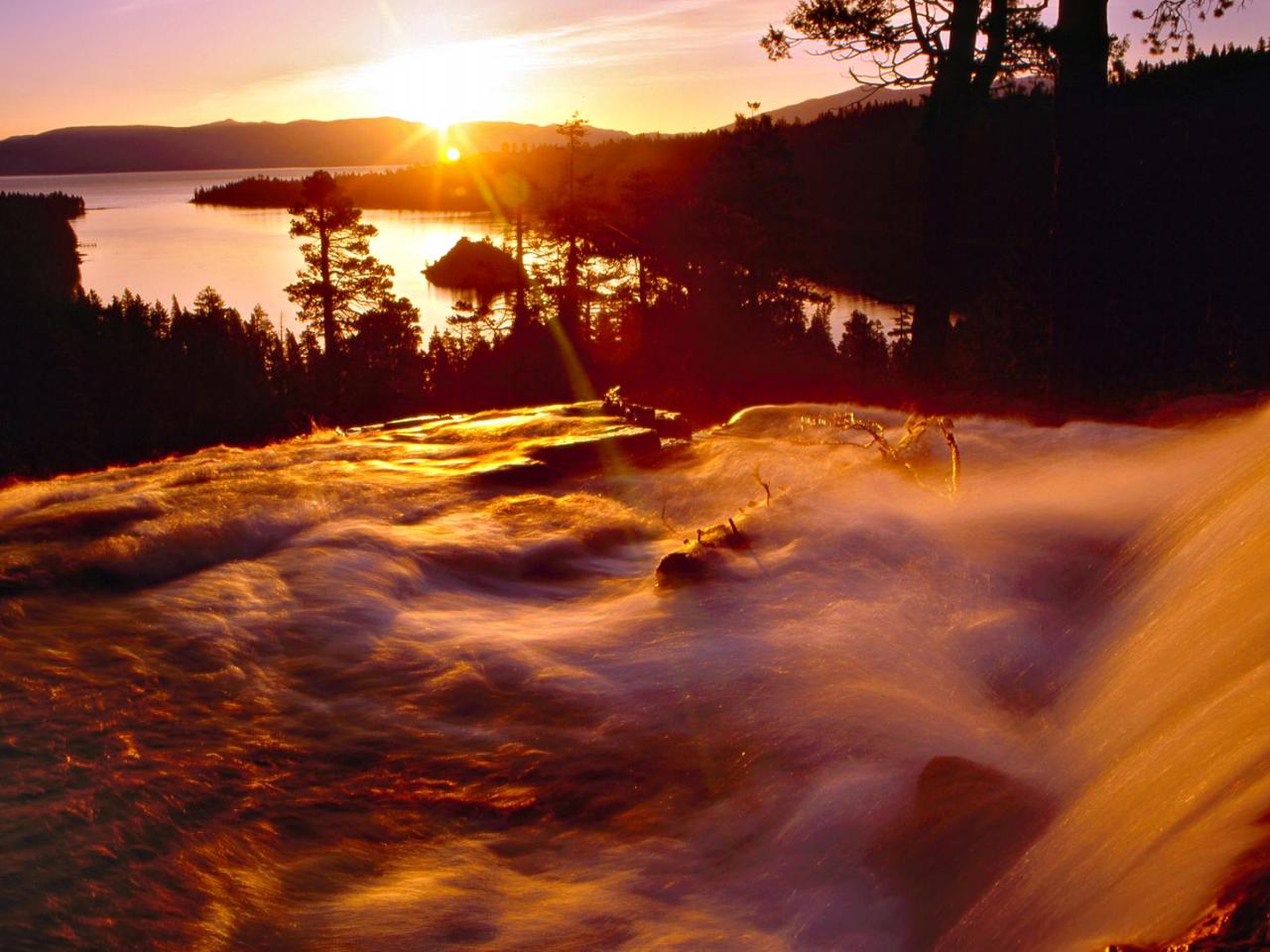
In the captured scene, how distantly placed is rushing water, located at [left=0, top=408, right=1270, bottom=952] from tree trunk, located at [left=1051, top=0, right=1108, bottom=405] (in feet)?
17.4

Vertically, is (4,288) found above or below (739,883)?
above

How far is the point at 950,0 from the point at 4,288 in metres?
82.6

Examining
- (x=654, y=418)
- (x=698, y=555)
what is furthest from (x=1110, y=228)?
(x=698, y=555)

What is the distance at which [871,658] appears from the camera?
401 centimetres

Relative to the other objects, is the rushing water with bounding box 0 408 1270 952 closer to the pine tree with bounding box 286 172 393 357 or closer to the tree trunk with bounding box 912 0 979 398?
the tree trunk with bounding box 912 0 979 398

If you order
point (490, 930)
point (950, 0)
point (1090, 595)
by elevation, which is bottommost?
point (490, 930)

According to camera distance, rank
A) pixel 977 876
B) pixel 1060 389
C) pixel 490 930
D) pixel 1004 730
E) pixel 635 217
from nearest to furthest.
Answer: pixel 977 876 → pixel 490 930 → pixel 1004 730 → pixel 1060 389 → pixel 635 217

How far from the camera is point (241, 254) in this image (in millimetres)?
127312

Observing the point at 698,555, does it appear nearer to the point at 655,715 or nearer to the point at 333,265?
the point at 655,715

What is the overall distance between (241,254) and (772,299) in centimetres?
10150

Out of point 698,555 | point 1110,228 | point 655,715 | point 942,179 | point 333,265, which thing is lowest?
point 655,715

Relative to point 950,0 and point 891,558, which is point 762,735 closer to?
point 891,558

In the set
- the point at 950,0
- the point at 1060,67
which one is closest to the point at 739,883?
the point at 1060,67

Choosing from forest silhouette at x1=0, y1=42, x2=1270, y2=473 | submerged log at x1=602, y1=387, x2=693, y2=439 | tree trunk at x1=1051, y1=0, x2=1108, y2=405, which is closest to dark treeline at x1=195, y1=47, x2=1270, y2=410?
forest silhouette at x1=0, y1=42, x2=1270, y2=473
